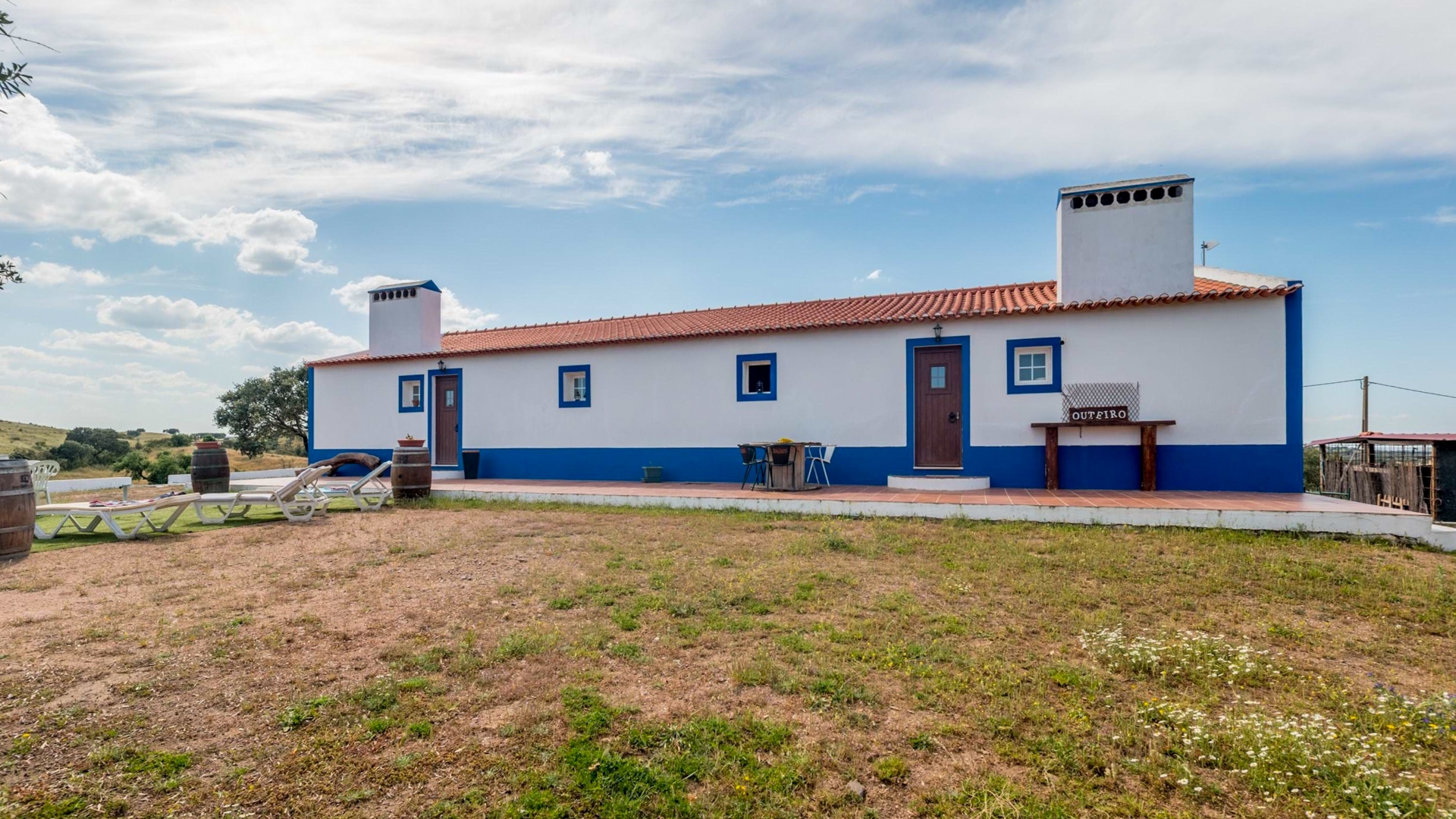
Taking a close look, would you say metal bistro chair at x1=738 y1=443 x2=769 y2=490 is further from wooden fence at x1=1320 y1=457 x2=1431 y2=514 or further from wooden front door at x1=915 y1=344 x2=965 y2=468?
wooden fence at x1=1320 y1=457 x2=1431 y2=514

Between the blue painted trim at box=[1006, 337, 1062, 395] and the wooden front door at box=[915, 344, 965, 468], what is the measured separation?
79cm

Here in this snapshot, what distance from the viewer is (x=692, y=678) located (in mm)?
3838

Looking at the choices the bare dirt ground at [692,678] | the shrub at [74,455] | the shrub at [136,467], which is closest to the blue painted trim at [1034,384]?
the bare dirt ground at [692,678]

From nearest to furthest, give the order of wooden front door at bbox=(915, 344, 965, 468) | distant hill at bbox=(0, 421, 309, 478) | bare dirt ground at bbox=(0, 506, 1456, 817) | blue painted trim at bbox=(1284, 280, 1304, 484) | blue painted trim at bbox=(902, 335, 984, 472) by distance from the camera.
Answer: bare dirt ground at bbox=(0, 506, 1456, 817), blue painted trim at bbox=(1284, 280, 1304, 484), blue painted trim at bbox=(902, 335, 984, 472), wooden front door at bbox=(915, 344, 965, 468), distant hill at bbox=(0, 421, 309, 478)

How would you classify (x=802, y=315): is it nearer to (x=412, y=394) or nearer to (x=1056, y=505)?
(x=1056, y=505)

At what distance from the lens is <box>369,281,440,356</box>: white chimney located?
17.0m

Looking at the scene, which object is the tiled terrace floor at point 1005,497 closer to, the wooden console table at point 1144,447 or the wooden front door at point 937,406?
the wooden console table at point 1144,447

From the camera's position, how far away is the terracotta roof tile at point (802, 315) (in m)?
10.7

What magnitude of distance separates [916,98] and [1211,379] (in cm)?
593

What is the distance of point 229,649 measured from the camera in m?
4.25

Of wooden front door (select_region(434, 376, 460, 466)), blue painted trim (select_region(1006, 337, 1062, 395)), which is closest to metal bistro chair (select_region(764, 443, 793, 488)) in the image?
blue painted trim (select_region(1006, 337, 1062, 395))

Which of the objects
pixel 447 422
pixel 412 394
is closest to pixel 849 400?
pixel 447 422

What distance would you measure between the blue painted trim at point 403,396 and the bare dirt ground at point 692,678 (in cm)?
920

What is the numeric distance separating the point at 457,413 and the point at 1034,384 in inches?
465
